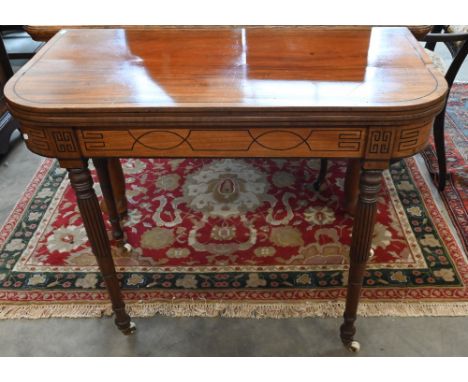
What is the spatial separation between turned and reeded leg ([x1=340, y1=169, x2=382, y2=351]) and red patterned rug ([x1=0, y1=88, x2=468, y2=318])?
15cm

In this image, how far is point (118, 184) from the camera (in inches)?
73.4

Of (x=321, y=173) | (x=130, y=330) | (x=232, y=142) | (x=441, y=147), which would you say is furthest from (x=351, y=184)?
(x=130, y=330)

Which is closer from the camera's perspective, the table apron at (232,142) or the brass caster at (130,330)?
the table apron at (232,142)

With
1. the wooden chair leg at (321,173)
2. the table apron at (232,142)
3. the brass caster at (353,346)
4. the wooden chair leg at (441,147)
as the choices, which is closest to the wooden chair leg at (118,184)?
the table apron at (232,142)

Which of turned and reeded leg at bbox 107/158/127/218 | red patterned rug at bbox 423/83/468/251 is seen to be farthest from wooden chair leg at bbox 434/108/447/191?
turned and reeded leg at bbox 107/158/127/218

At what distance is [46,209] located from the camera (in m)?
2.07

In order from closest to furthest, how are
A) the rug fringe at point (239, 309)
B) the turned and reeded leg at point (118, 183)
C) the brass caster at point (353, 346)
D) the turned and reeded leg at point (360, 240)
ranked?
the turned and reeded leg at point (360, 240), the brass caster at point (353, 346), the rug fringe at point (239, 309), the turned and reeded leg at point (118, 183)

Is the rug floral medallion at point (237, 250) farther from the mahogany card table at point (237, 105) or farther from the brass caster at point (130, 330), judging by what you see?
the mahogany card table at point (237, 105)

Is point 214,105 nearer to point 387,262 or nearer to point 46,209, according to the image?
point 387,262

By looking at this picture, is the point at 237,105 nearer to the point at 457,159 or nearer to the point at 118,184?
the point at 118,184

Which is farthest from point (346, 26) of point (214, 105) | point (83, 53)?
point (83, 53)

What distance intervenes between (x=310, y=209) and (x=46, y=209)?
1.26 meters

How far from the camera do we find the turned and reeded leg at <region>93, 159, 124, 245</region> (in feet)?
5.18

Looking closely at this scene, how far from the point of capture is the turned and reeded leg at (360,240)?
108cm
